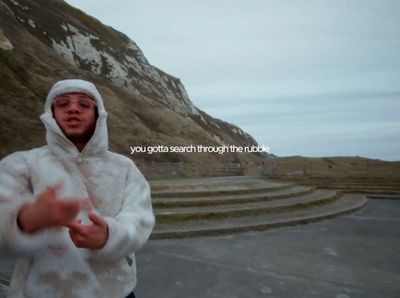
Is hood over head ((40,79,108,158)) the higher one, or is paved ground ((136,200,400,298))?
hood over head ((40,79,108,158))

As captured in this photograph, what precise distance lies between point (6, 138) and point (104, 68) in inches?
1033

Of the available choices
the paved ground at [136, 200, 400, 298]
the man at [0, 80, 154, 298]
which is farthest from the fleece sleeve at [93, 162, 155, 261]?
the paved ground at [136, 200, 400, 298]

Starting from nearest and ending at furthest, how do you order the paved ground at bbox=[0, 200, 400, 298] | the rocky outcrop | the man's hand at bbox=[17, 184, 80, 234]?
the man's hand at bbox=[17, 184, 80, 234]
the paved ground at bbox=[0, 200, 400, 298]
the rocky outcrop

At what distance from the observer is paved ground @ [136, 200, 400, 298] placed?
14.6 feet

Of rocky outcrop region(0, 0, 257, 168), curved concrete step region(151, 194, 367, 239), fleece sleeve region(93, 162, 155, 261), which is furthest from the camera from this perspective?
rocky outcrop region(0, 0, 257, 168)

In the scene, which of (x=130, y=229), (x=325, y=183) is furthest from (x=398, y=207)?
(x=130, y=229)

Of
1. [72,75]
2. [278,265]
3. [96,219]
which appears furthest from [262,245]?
[72,75]

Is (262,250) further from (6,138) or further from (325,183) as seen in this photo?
(6,138)

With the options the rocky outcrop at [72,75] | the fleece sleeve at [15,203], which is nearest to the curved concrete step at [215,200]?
the fleece sleeve at [15,203]

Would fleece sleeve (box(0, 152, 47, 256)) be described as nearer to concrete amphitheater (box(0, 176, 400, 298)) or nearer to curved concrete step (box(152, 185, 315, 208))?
concrete amphitheater (box(0, 176, 400, 298))

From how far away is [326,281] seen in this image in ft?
15.7

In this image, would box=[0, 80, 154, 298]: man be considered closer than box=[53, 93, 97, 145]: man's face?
Yes

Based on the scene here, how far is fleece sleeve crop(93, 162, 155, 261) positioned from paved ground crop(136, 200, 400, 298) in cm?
301

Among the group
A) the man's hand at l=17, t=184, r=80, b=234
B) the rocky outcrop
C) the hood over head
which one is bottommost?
the man's hand at l=17, t=184, r=80, b=234
